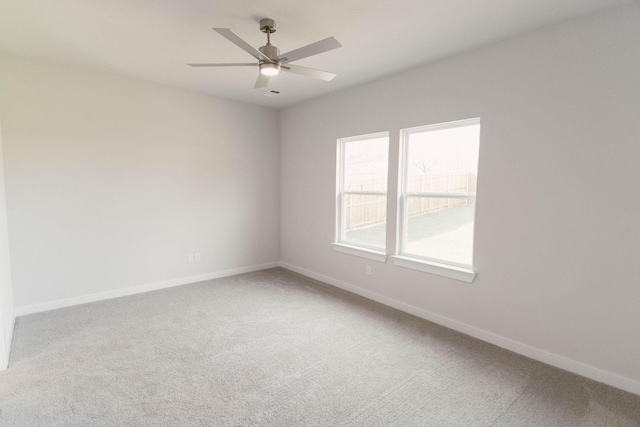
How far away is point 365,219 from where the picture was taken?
13.7ft

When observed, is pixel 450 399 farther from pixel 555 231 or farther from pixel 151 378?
pixel 151 378

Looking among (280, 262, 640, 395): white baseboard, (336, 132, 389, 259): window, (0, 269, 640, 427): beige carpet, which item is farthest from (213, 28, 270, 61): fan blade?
(280, 262, 640, 395): white baseboard

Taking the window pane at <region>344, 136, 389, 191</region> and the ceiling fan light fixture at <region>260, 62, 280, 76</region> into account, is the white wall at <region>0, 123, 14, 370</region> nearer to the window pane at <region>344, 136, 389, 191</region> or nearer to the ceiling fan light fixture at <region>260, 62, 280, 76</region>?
the ceiling fan light fixture at <region>260, 62, 280, 76</region>

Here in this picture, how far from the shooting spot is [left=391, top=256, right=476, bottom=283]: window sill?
9.84ft

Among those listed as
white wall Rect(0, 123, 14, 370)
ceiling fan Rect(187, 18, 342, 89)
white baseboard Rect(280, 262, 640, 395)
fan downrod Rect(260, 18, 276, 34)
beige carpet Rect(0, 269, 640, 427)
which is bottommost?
beige carpet Rect(0, 269, 640, 427)

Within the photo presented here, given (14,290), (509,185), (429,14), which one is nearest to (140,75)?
(14,290)

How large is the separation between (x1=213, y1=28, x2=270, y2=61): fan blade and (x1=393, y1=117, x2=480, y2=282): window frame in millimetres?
1875

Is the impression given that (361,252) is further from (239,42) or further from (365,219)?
(239,42)

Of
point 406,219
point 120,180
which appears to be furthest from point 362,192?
point 120,180

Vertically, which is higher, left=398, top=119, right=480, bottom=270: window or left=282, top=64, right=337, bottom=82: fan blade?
left=282, top=64, right=337, bottom=82: fan blade

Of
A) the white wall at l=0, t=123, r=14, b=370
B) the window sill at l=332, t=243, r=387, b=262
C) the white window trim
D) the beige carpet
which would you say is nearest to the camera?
the beige carpet

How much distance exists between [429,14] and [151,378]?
3.38 m

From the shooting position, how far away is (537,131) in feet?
8.34

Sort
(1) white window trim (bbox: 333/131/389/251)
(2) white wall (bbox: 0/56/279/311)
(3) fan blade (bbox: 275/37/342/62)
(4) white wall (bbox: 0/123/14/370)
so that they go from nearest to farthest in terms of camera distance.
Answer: (3) fan blade (bbox: 275/37/342/62) < (4) white wall (bbox: 0/123/14/370) < (2) white wall (bbox: 0/56/279/311) < (1) white window trim (bbox: 333/131/389/251)
